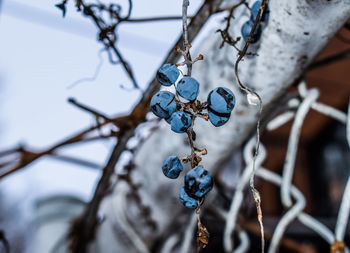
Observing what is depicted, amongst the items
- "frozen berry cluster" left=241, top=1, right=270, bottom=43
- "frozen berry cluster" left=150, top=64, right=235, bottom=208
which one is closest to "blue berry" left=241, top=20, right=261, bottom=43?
"frozen berry cluster" left=241, top=1, right=270, bottom=43

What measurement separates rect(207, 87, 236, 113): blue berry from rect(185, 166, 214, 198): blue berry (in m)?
0.06

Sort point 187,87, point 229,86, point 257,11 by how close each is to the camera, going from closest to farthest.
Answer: point 187,87
point 257,11
point 229,86

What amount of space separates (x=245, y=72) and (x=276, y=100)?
85 mm

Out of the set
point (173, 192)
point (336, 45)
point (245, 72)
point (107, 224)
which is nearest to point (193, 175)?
point (245, 72)

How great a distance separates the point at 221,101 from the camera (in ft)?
1.06

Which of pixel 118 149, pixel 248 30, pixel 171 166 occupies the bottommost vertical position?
pixel 118 149

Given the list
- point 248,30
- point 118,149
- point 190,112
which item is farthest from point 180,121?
point 118,149

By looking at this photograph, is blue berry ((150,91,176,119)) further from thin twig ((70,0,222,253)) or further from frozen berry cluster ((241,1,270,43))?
frozen berry cluster ((241,1,270,43))

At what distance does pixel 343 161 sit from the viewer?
3.25 meters

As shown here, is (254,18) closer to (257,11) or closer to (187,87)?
(257,11)

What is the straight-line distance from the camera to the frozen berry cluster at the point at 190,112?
31 centimetres

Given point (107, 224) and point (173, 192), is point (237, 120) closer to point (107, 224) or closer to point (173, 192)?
point (173, 192)

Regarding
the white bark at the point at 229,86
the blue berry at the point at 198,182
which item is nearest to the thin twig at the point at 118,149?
the white bark at the point at 229,86

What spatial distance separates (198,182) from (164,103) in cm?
8
